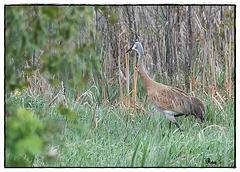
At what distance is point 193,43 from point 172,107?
2.38 ft

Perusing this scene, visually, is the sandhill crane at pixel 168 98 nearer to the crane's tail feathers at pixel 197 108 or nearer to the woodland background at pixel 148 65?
the crane's tail feathers at pixel 197 108

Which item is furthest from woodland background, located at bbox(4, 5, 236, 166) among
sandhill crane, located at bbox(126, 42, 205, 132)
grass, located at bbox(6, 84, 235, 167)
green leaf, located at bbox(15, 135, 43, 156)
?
green leaf, located at bbox(15, 135, 43, 156)

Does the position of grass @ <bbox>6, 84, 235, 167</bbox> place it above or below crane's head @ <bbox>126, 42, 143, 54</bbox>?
below

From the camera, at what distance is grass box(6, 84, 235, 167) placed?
3.22m

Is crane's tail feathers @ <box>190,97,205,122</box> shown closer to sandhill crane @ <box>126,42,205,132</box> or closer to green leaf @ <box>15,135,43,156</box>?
sandhill crane @ <box>126,42,205,132</box>

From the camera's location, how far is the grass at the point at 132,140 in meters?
3.22

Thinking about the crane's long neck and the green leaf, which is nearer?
the green leaf

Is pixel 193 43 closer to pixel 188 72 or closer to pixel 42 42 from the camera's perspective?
pixel 188 72

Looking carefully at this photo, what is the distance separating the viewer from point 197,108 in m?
4.36

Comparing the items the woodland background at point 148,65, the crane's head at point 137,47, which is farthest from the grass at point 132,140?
the crane's head at point 137,47

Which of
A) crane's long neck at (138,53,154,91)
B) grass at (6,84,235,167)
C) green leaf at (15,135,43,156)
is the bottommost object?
grass at (6,84,235,167)

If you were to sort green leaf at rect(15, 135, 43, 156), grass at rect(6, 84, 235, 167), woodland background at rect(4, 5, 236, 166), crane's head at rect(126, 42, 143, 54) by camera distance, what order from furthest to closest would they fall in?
crane's head at rect(126, 42, 143, 54), woodland background at rect(4, 5, 236, 166), grass at rect(6, 84, 235, 167), green leaf at rect(15, 135, 43, 156)

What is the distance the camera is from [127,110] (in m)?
4.41
